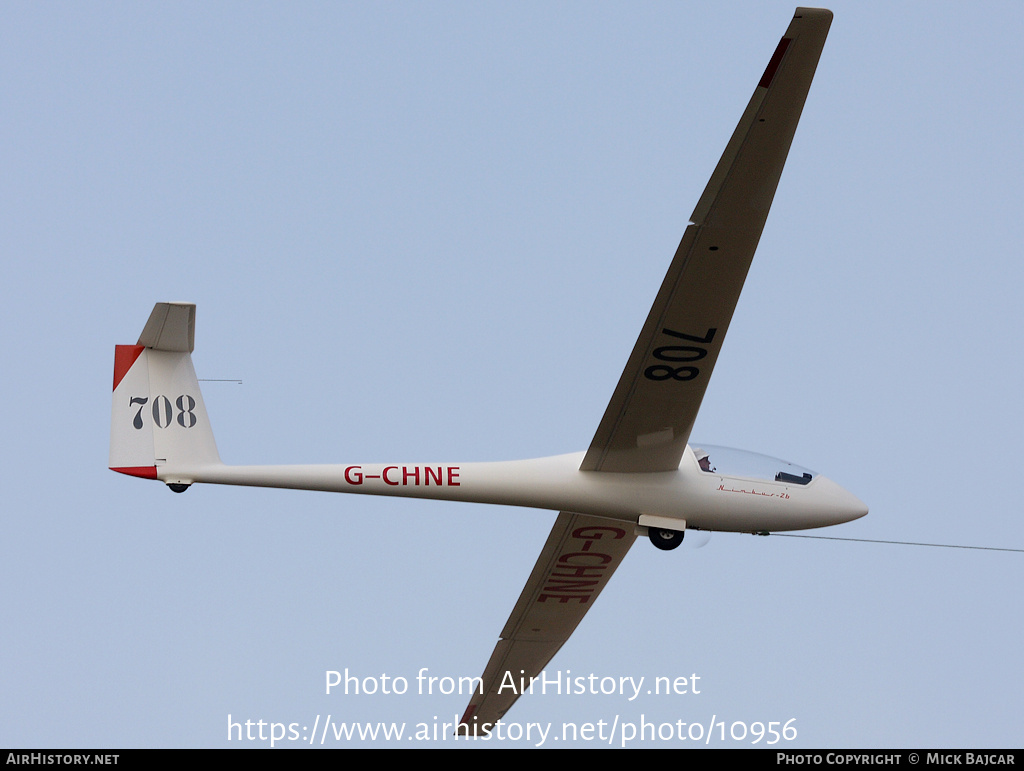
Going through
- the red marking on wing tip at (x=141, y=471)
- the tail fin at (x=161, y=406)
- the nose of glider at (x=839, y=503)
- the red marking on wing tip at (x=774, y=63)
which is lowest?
the nose of glider at (x=839, y=503)

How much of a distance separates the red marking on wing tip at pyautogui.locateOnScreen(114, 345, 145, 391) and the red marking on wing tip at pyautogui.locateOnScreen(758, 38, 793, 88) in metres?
7.34

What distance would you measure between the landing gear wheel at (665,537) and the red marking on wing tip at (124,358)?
608cm

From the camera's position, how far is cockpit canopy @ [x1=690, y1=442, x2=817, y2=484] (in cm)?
1334

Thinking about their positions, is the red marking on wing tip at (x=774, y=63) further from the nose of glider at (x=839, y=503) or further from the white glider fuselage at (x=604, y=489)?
the nose of glider at (x=839, y=503)

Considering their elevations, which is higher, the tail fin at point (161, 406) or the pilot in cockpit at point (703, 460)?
the tail fin at point (161, 406)

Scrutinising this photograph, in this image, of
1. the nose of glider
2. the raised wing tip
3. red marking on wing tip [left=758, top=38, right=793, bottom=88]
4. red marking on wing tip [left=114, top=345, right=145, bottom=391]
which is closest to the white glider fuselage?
the nose of glider

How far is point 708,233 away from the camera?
11.1 m

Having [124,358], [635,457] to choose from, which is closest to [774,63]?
[635,457]

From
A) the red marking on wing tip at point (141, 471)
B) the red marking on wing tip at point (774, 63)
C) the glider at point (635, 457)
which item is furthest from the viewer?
the red marking on wing tip at point (141, 471)

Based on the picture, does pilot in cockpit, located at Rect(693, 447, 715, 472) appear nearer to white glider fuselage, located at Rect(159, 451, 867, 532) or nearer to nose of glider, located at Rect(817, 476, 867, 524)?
white glider fuselage, located at Rect(159, 451, 867, 532)

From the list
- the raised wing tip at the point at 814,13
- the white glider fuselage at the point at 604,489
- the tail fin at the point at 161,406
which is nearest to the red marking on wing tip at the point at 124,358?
the tail fin at the point at 161,406

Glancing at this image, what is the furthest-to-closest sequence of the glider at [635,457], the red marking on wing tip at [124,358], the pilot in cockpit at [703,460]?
1. the pilot in cockpit at [703,460]
2. the red marking on wing tip at [124,358]
3. the glider at [635,457]

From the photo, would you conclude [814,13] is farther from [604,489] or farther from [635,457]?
[604,489]

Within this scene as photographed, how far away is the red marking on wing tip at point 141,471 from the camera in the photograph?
42.0ft
